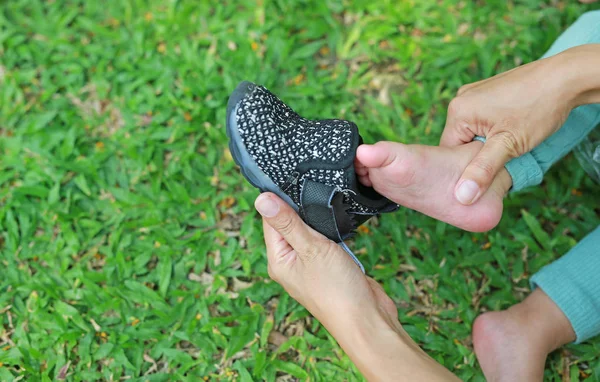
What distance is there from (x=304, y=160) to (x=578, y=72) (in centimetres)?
87

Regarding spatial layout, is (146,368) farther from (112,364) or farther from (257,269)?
(257,269)

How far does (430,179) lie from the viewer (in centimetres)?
161

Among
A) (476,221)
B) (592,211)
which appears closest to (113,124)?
(476,221)

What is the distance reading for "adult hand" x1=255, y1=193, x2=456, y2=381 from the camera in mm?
1420

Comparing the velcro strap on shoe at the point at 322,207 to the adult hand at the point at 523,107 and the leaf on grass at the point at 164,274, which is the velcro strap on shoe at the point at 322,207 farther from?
the leaf on grass at the point at 164,274

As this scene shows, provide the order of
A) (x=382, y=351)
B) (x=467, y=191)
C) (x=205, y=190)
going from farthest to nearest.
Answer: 1. (x=205, y=190)
2. (x=467, y=191)
3. (x=382, y=351)

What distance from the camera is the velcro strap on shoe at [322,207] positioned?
1681 mm

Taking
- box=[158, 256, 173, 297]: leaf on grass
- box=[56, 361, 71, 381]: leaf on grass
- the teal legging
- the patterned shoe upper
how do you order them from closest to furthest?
1. the patterned shoe upper
2. the teal legging
3. box=[56, 361, 71, 381]: leaf on grass
4. box=[158, 256, 173, 297]: leaf on grass

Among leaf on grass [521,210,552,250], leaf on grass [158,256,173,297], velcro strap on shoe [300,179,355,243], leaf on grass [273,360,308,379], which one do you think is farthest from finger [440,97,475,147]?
leaf on grass [158,256,173,297]

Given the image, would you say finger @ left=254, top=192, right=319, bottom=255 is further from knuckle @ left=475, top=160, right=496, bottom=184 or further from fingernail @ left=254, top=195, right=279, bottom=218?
knuckle @ left=475, top=160, right=496, bottom=184

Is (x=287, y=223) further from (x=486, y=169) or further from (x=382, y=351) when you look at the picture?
(x=486, y=169)

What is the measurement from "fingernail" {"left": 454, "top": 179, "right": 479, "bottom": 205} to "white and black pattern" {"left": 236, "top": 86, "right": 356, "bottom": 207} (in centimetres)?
34

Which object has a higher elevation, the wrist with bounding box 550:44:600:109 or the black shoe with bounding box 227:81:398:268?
the wrist with bounding box 550:44:600:109

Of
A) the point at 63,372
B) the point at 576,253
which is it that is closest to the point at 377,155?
the point at 576,253
